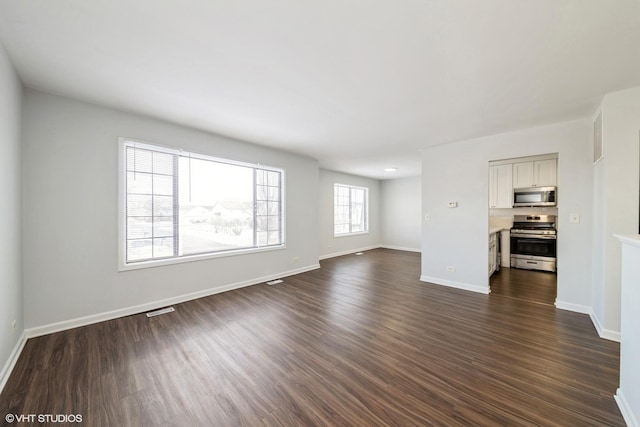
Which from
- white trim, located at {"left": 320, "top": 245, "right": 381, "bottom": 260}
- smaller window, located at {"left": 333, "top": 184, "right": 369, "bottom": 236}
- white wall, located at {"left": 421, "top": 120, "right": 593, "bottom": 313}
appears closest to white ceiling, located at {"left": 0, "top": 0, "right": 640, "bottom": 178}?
white wall, located at {"left": 421, "top": 120, "right": 593, "bottom": 313}

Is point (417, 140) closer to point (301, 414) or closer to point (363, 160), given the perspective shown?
point (363, 160)

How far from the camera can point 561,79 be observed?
7.27 ft

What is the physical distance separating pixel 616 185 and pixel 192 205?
5.46 meters

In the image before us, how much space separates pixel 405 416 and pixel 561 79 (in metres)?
3.22

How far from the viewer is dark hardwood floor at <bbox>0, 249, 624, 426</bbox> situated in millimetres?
1577

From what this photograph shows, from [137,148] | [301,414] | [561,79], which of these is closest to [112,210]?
[137,148]

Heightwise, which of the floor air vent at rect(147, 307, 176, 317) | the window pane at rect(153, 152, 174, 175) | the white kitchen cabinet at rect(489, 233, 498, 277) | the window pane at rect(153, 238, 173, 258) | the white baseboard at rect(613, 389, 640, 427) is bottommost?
the floor air vent at rect(147, 307, 176, 317)

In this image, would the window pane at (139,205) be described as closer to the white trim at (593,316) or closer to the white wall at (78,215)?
the white wall at (78,215)

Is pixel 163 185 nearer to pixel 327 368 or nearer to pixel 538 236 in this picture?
pixel 327 368

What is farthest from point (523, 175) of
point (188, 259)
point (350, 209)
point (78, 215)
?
point (78, 215)

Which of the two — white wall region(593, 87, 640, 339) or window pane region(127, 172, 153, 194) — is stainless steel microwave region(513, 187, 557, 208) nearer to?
white wall region(593, 87, 640, 339)

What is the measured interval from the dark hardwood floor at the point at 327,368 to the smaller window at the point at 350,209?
439 centimetres

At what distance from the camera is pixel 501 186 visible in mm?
5543

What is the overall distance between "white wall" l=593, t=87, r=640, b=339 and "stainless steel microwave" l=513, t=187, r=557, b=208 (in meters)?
2.79
